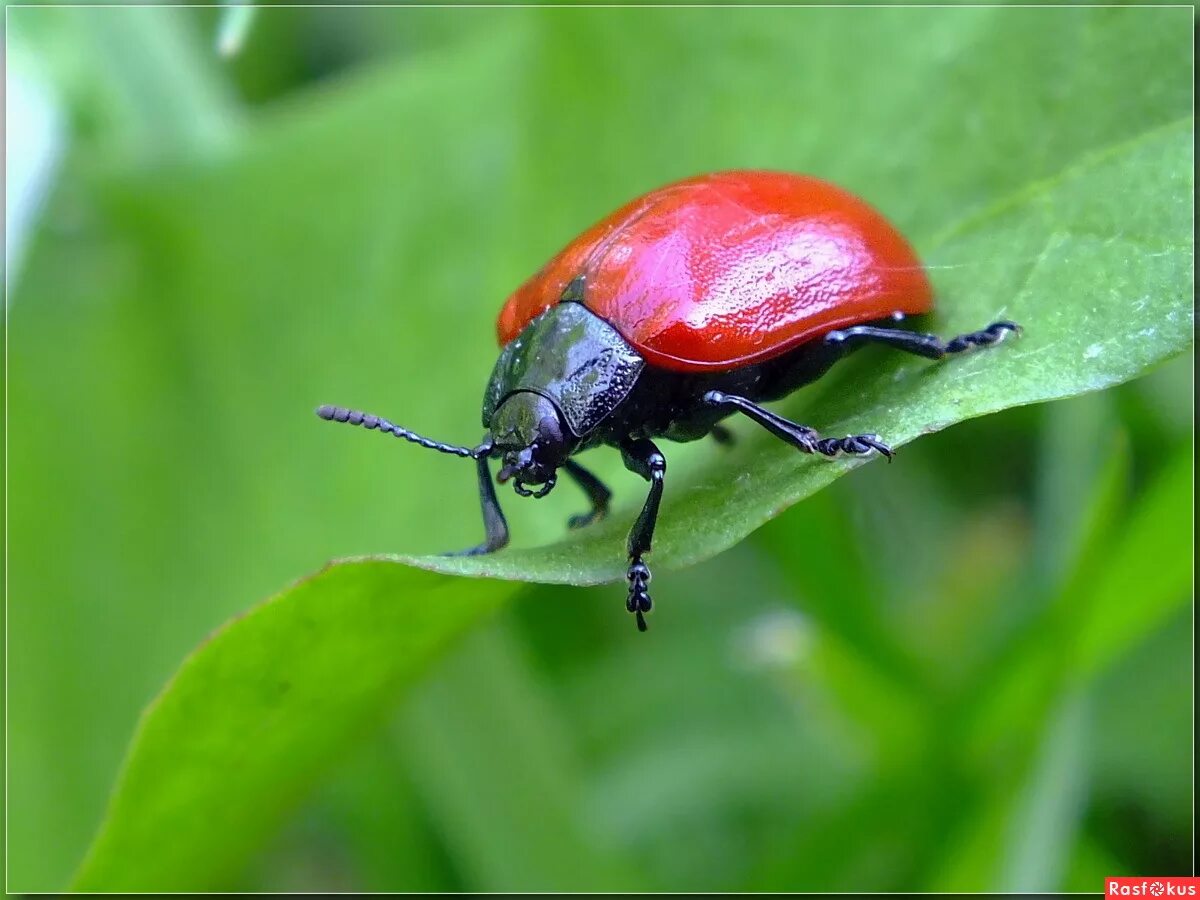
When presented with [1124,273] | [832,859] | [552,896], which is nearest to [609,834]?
[552,896]

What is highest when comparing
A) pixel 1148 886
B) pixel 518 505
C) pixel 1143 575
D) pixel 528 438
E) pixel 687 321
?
pixel 687 321

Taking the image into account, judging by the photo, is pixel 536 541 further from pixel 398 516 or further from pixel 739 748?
pixel 739 748

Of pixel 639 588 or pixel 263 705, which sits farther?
pixel 639 588

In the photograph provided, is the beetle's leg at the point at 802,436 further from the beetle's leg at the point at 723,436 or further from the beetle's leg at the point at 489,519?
the beetle's leg at the point at 489,519

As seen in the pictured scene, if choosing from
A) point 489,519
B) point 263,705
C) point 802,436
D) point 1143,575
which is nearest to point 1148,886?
point 1143,575

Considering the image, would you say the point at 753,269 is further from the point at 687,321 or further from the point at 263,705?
the point at 263,705

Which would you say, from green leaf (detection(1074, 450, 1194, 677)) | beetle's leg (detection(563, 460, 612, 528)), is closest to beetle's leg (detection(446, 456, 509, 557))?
beetle's leg (detection(563, 460, 612, 528))

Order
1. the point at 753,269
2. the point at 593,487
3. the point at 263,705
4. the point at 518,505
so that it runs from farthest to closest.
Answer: the point at 518,505 → the point at 593,487 → the point at 753,269 → the point at 263,705

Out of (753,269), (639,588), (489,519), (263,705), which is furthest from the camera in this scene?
(489,519)
